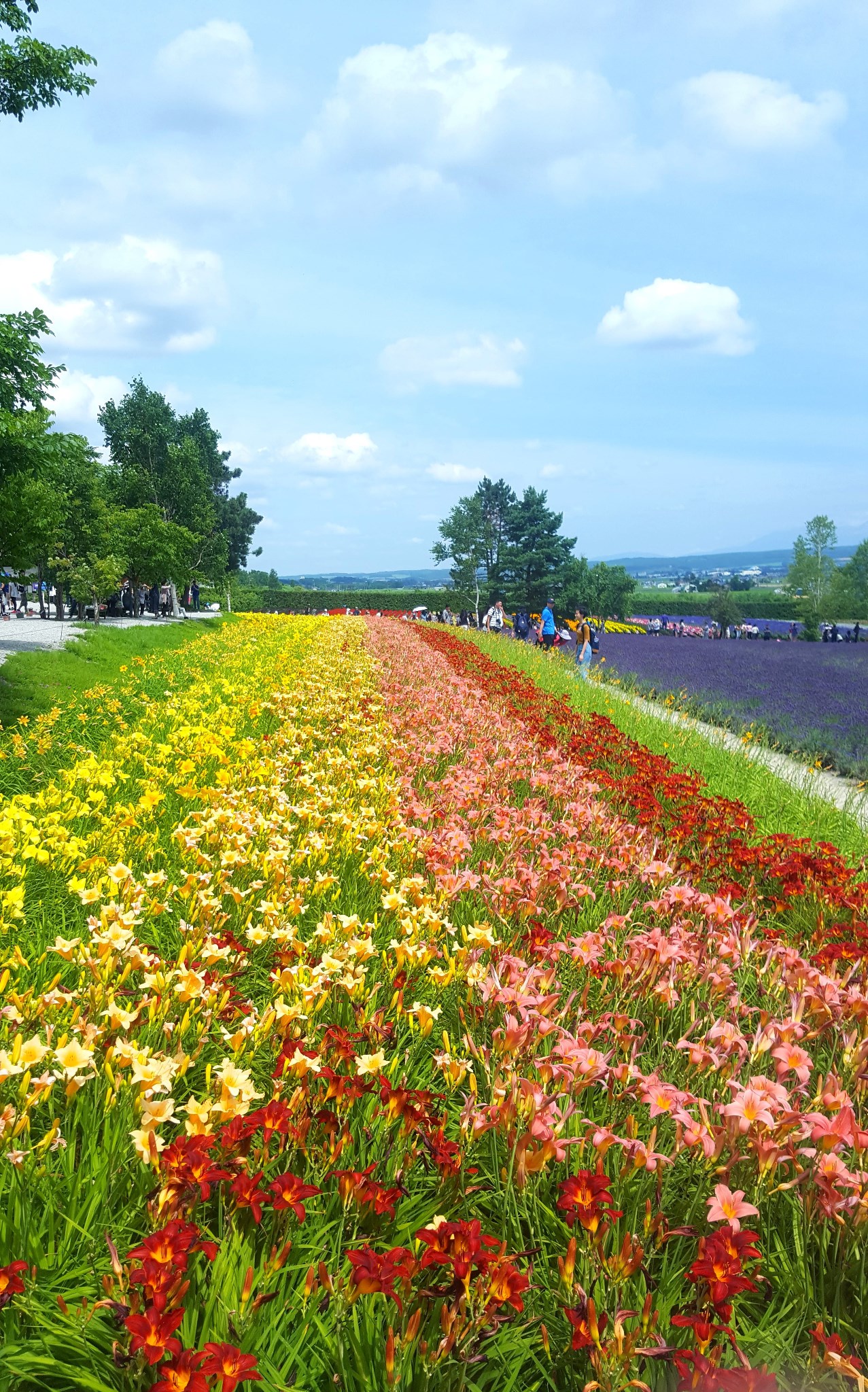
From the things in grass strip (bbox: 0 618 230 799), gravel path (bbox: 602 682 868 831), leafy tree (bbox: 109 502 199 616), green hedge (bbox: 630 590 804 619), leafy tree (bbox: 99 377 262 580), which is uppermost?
leafy tree (bbox: 99 377 262 580)

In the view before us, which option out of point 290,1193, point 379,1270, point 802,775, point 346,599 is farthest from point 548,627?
point 346,599

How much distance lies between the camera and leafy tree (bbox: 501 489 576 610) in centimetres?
6644

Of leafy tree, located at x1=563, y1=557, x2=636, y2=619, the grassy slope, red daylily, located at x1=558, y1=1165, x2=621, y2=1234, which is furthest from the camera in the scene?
leafy tree, located at x1=563, y1=557, x2=636, y2=619

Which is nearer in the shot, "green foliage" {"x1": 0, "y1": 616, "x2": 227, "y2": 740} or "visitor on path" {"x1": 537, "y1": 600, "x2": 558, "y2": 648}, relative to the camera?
"green foliage" {"x1": 0, "y1": 616, "x2": 227, "y2": 740}

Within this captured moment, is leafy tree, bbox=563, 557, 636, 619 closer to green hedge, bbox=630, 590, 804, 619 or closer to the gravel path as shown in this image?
green hedge, bbox=630, 590, 804, 619

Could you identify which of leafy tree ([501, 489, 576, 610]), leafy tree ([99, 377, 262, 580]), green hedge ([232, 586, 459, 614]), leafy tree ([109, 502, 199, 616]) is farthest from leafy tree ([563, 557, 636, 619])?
leafy tree ([109, 502, 199, 616])

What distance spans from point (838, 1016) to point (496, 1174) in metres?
1.19

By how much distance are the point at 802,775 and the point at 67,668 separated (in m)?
12.4

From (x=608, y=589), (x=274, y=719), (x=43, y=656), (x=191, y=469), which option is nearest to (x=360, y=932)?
(x=274, y=719)

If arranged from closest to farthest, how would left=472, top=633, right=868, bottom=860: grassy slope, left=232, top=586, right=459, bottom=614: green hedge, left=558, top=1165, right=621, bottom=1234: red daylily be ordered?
left=558, top=1165, right=621, bottom=1234: red daylily, left=472, top=633, right=868, bottom=860: grassy slope, left=232, top=586, right=459, bottom=614: green hedge

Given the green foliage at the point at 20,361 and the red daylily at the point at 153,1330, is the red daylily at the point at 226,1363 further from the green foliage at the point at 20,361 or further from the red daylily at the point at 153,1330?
the green foliage at the point at 20,361

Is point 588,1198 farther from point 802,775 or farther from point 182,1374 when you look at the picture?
point 802,775

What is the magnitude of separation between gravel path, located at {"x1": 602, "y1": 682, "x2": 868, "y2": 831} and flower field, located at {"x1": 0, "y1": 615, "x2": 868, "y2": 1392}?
11.8 feet

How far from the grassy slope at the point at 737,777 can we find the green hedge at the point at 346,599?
62.8m
